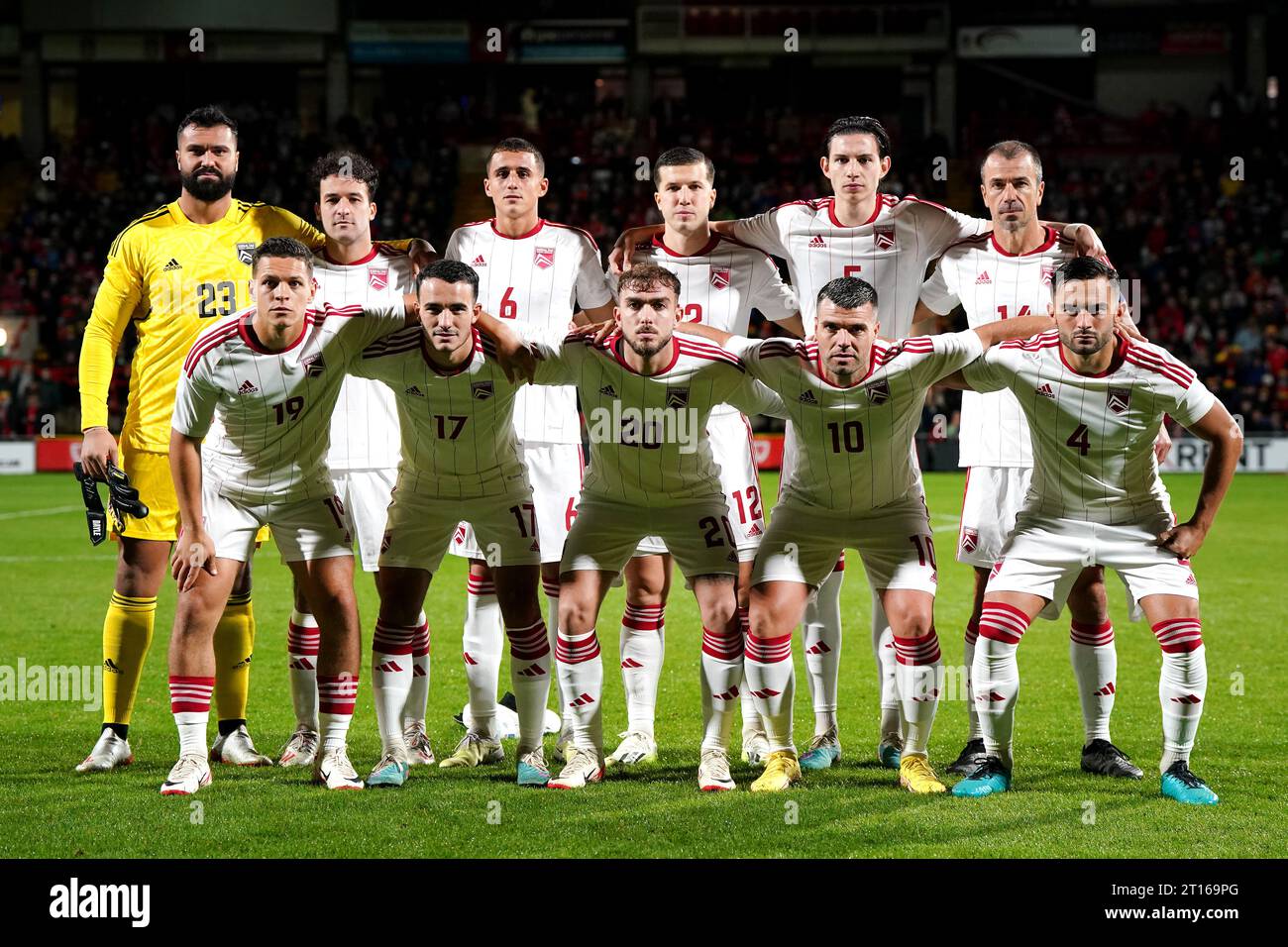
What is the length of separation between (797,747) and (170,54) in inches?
1093

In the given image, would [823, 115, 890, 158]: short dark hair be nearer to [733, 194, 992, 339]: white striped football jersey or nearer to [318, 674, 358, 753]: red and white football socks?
[733, 194, 992, 339]: white striped football jersey

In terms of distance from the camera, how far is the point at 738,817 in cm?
489

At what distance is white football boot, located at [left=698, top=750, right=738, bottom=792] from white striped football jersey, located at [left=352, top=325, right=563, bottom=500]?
128cm

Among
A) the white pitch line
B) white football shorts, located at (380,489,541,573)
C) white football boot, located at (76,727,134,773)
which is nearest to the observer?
white football shorts, located at (380,489,541,573)

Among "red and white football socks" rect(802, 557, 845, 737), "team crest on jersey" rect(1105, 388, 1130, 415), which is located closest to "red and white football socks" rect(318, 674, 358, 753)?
"red and white football socks" rect(802, 557, 845, 737)

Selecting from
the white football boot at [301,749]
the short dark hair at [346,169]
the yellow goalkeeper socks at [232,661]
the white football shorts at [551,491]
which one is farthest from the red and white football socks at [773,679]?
the short dark hair at [346,169]

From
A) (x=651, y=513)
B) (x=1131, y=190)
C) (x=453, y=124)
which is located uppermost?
(x=453, y=124)

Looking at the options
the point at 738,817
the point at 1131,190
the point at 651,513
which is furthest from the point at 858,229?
the point at 1131,190

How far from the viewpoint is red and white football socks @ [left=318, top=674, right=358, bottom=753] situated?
17.6 feet

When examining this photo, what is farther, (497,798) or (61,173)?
(61,173)

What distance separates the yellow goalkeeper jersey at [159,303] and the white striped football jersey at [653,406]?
61.3 inches
